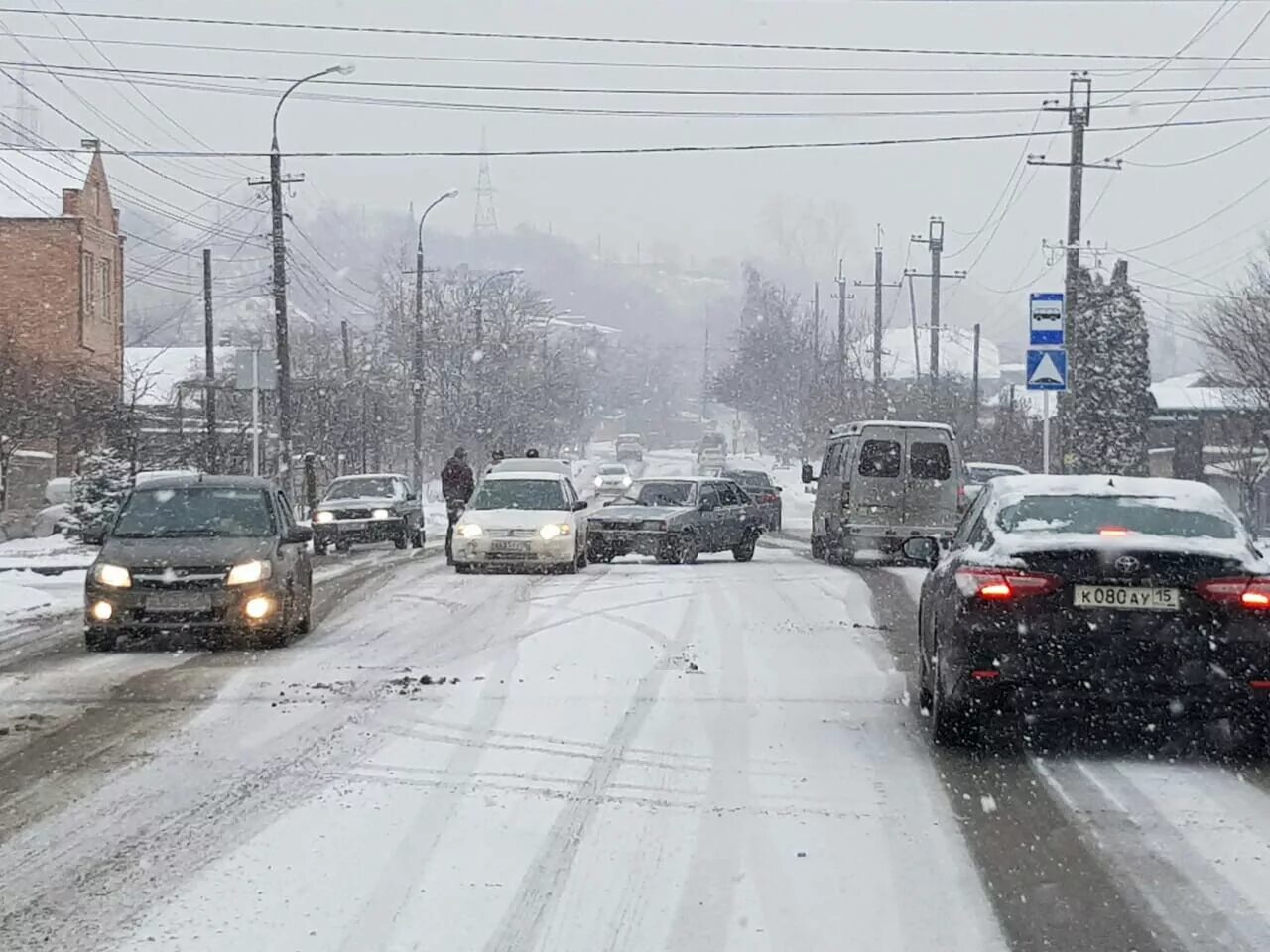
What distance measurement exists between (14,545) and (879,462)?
16.1 m

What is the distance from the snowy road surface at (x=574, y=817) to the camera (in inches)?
232

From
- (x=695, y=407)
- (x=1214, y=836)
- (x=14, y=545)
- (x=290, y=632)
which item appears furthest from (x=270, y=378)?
(x=695, y=407)

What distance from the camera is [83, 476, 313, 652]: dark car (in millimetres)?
14141

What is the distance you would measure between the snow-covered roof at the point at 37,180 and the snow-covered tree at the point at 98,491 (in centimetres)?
2195

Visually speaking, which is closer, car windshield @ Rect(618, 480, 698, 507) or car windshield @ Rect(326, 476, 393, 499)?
car windshield @ Rect(618, 480, 698, 507)

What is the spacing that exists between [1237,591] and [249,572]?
8.56 m

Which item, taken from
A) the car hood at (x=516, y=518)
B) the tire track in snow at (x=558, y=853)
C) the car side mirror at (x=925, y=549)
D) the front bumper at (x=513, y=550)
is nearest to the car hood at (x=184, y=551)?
the tire track in snow at (x=558, y=853)

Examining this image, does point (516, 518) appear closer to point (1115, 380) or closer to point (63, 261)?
point (63, 261)

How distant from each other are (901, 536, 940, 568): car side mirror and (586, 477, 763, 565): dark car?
49.8ft

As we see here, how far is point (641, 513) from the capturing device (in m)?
26.9

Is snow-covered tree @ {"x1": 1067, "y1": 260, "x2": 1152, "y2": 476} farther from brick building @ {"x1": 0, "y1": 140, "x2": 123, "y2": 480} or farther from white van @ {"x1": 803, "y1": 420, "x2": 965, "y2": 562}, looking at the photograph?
brick building @ {"x1": 0, "y1": 140, "x2": 123, "y2": 480}

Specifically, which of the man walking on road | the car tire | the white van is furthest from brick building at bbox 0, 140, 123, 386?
the car tire

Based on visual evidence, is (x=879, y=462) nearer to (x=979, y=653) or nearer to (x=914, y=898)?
(x=979, y=653)

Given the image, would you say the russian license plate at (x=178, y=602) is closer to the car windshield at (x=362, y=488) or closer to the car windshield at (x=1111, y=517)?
the car windshield at (x=1111, y=517)
